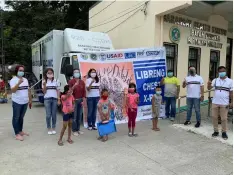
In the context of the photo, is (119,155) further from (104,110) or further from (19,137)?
(19,137)

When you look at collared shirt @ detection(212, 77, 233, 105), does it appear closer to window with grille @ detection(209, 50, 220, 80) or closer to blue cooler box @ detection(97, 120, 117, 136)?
blue cooler box @ detection(97, 120, 117, 136)

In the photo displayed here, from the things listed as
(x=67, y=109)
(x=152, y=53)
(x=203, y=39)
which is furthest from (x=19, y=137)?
(x=203, y=39)

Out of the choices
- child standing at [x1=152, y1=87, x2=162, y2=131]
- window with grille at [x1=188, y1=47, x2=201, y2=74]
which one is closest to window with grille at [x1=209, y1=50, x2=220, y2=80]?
window with grille at [x1=188, y1=47, x2=201, y2=74]

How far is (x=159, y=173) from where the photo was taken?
4.42 meters

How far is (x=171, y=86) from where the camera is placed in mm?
8453

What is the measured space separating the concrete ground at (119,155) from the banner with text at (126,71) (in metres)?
1.21

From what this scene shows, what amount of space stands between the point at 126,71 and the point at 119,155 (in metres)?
3.28

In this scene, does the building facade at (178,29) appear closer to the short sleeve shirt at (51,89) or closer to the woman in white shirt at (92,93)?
the woman in white shirt at (92,93)

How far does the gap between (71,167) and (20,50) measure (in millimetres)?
17855

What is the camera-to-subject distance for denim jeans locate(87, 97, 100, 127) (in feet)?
23.5

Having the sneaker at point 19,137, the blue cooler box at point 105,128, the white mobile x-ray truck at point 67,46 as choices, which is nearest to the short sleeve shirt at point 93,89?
the blue cooler box at point 105,128

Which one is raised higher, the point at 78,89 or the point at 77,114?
the point at 78,89

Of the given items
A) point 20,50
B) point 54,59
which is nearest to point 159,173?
point 54,59

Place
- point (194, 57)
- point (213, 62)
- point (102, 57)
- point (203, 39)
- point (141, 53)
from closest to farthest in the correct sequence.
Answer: point (102, 57) < point (141, 53) < point (194, 57) < point (203, 39) < point (213, 62)
